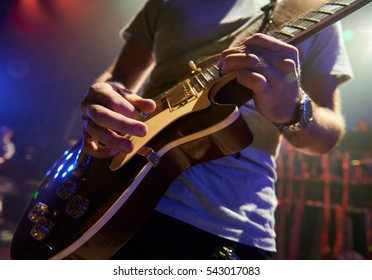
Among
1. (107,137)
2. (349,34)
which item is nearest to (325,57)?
(107,137)

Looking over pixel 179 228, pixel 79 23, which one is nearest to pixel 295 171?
pixel 179 228

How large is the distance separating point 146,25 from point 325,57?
2.52 feet

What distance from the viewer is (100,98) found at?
87cm

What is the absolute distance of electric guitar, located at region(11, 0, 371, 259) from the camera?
80 cm

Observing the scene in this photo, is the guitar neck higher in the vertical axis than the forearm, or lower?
higher

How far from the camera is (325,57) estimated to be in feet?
3.48

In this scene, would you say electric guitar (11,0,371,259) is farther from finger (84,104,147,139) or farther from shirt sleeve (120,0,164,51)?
shirt sleeve (120,0,164,51)

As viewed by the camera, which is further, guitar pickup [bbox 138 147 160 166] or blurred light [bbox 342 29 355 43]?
blurred light [bbox 342 29 355 43]

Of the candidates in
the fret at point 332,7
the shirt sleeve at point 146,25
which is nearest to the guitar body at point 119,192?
the fret at point 332,7

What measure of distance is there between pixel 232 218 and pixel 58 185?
1.67 feet

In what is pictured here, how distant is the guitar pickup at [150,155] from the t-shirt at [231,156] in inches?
4.5

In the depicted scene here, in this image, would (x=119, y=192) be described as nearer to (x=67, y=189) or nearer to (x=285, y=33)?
(x=67, y=189)

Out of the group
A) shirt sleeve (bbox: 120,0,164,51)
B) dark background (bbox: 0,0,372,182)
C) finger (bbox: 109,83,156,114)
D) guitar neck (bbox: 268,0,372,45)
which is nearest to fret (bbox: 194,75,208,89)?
finger (bbox: 109,83,156,114)

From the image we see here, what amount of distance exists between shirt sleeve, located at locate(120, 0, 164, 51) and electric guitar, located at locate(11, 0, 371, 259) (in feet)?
1.86
